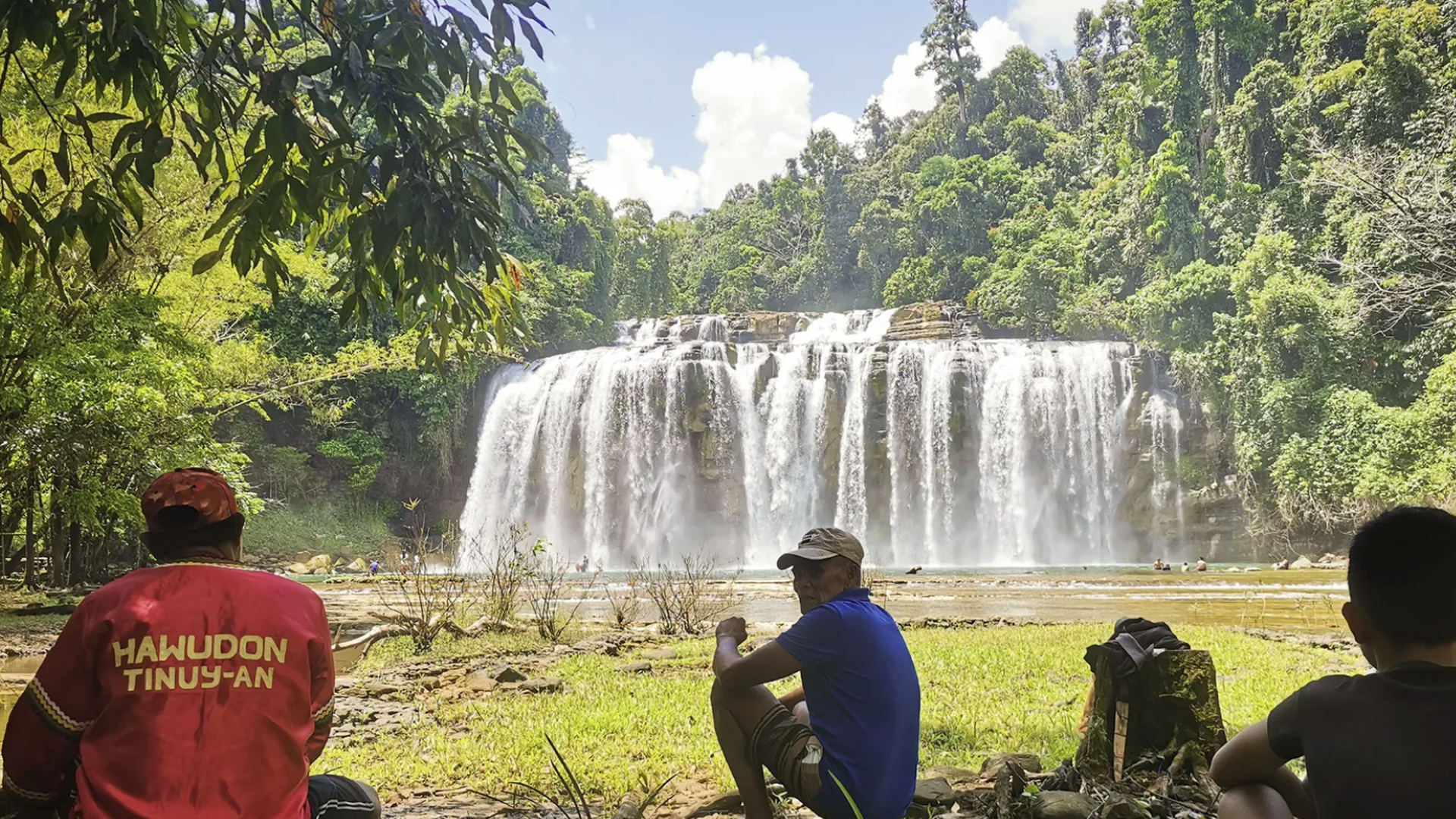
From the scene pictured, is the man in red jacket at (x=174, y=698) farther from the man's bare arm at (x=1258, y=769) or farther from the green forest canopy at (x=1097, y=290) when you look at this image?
the man's bare arm at (x=1258, y=769)

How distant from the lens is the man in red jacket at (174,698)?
167 centimetres

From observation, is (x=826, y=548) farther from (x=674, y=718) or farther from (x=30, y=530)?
(x=30, y=530)

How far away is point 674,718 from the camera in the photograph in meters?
4.96

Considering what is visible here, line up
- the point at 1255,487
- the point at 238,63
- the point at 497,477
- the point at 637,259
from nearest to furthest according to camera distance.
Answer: the point at 238,63 < the point at 1255,487 < the point at 497,477 < the point at 637,259

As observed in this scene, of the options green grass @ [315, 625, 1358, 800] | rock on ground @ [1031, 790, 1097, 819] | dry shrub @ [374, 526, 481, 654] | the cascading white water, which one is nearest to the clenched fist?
green grass @ [315, 625, 1358, 800]

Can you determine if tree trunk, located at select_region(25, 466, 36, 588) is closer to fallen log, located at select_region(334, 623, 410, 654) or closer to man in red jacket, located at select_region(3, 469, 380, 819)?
fallen log, located at select_region(334, 623, 410, 654)

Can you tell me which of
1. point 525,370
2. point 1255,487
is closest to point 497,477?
point 525,370

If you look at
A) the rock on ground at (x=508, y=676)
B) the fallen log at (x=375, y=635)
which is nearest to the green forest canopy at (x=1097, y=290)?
the fallen log at (x=375, y=635)

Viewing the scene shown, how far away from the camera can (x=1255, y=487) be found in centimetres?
2353

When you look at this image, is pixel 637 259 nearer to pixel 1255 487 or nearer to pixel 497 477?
pixel 497 477

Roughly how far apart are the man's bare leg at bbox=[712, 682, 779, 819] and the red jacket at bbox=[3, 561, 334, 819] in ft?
4.61

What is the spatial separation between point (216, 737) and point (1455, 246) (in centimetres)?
2446

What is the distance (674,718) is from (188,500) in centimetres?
357

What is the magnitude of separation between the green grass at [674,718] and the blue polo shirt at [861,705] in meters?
1.27
